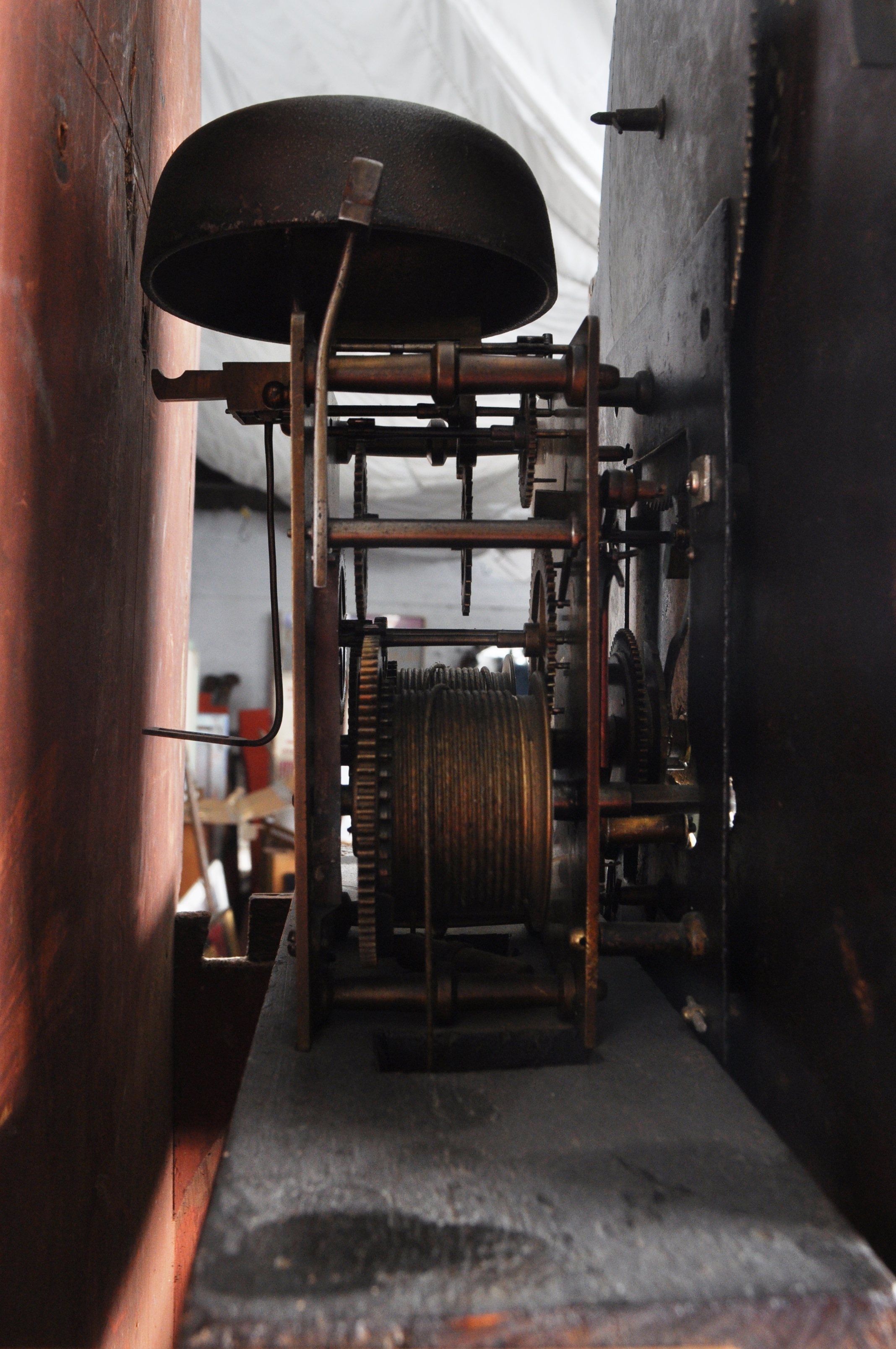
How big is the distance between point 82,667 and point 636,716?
3.17 ft

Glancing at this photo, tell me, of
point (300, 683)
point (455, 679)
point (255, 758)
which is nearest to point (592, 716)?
point (300, 683)

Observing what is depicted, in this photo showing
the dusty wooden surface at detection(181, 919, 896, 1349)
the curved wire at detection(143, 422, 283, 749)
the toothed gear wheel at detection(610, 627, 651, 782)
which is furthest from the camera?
the curved wire at detection(143, 422, 283, 749)

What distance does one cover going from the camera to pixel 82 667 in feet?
5.13

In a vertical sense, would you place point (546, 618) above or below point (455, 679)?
above

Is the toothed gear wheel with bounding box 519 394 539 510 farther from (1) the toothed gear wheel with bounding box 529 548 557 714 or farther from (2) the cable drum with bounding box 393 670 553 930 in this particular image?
(2) the cable drum with bounding box 393 670 553 930

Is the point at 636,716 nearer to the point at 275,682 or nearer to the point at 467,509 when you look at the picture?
the point at 467,509

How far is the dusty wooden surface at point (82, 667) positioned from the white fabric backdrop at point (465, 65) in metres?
1.59

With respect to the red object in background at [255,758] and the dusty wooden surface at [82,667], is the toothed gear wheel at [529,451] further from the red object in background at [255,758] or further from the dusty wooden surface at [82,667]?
the red object in background at [255,758]

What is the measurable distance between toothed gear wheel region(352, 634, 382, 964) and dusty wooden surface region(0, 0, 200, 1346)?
0.46 meters

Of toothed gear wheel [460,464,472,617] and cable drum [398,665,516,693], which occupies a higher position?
toothed gear wheel [460,464,472,617]

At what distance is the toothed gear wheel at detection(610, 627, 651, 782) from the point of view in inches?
67.7

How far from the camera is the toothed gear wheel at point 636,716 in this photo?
1.72 metres

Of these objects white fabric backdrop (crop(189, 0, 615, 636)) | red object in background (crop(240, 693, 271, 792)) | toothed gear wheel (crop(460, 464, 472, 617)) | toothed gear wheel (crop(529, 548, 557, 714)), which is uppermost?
white fabric backdrop (crop(189, 0, 615, 636))

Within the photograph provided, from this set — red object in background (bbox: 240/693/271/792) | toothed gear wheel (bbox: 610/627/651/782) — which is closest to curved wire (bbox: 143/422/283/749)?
toothed gear wheel (bbox: 610/627/651/782)
